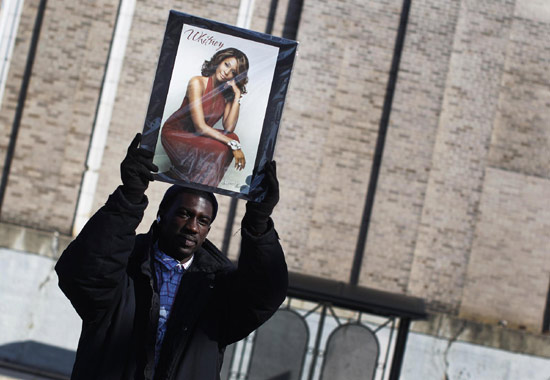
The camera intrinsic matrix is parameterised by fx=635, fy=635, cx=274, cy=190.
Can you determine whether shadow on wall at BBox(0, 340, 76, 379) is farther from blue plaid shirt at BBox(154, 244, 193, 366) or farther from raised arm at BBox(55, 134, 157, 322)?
raised arm at BBox(55, 134, 157, 322)

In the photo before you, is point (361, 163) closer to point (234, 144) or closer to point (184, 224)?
point (234, 144)

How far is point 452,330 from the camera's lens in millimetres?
9188

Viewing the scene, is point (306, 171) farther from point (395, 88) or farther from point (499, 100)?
point (499, 100)

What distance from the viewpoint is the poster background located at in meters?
3.13

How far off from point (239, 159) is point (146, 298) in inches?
32.0

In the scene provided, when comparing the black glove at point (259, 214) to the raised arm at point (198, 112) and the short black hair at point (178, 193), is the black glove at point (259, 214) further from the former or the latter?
the raised arm at point (198, 112)

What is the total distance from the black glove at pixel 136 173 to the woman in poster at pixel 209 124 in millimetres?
358

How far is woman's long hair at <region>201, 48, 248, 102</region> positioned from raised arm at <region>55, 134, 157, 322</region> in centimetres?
72

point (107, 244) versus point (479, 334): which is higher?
point (107, 244)

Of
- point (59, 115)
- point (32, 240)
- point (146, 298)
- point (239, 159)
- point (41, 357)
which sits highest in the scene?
point (59, 115)

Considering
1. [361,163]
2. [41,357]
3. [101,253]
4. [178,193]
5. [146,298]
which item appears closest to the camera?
[101,253]

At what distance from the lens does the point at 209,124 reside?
10.3 feet

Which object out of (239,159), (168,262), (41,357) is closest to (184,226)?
(168,262)

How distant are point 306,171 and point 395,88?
183 centimetres
